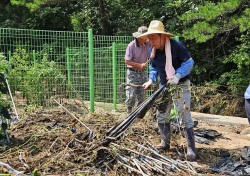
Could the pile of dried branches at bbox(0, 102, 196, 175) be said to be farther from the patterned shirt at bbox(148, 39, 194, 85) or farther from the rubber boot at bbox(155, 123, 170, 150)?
the patterned shirt at bbox(148, 39, 194, 85)

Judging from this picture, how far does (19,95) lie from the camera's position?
8438 mm

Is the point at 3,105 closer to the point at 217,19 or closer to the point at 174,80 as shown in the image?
the point at 174,80

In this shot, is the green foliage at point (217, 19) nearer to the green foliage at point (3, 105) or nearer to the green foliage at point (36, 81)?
the green foliage at point (36, 81)

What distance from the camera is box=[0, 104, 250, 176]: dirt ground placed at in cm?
459

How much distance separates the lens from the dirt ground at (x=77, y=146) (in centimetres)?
459

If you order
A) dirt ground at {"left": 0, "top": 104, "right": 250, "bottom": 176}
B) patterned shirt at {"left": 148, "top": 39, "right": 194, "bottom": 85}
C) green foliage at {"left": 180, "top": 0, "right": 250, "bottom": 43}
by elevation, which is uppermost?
green foliage at {"left": 180, "top": 0, "right": 250, "bottom": 43}

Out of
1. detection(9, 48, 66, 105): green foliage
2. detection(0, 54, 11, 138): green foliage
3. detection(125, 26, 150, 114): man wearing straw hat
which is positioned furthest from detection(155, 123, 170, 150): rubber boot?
detection(9, 48, 66, 105): green foliage

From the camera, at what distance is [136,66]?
270 inches

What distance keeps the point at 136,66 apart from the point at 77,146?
92.2 inches

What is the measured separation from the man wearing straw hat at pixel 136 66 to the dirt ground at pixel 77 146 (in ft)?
1.79

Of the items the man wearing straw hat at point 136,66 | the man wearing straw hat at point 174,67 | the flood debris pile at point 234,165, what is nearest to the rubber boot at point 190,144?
the man wearing straw hat at point 174,67

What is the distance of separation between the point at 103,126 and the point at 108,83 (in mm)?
Answer: 3623

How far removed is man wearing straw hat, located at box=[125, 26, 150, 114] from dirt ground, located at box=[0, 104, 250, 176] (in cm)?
54

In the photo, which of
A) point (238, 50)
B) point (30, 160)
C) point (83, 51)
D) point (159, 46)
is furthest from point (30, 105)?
point (238, 50)
